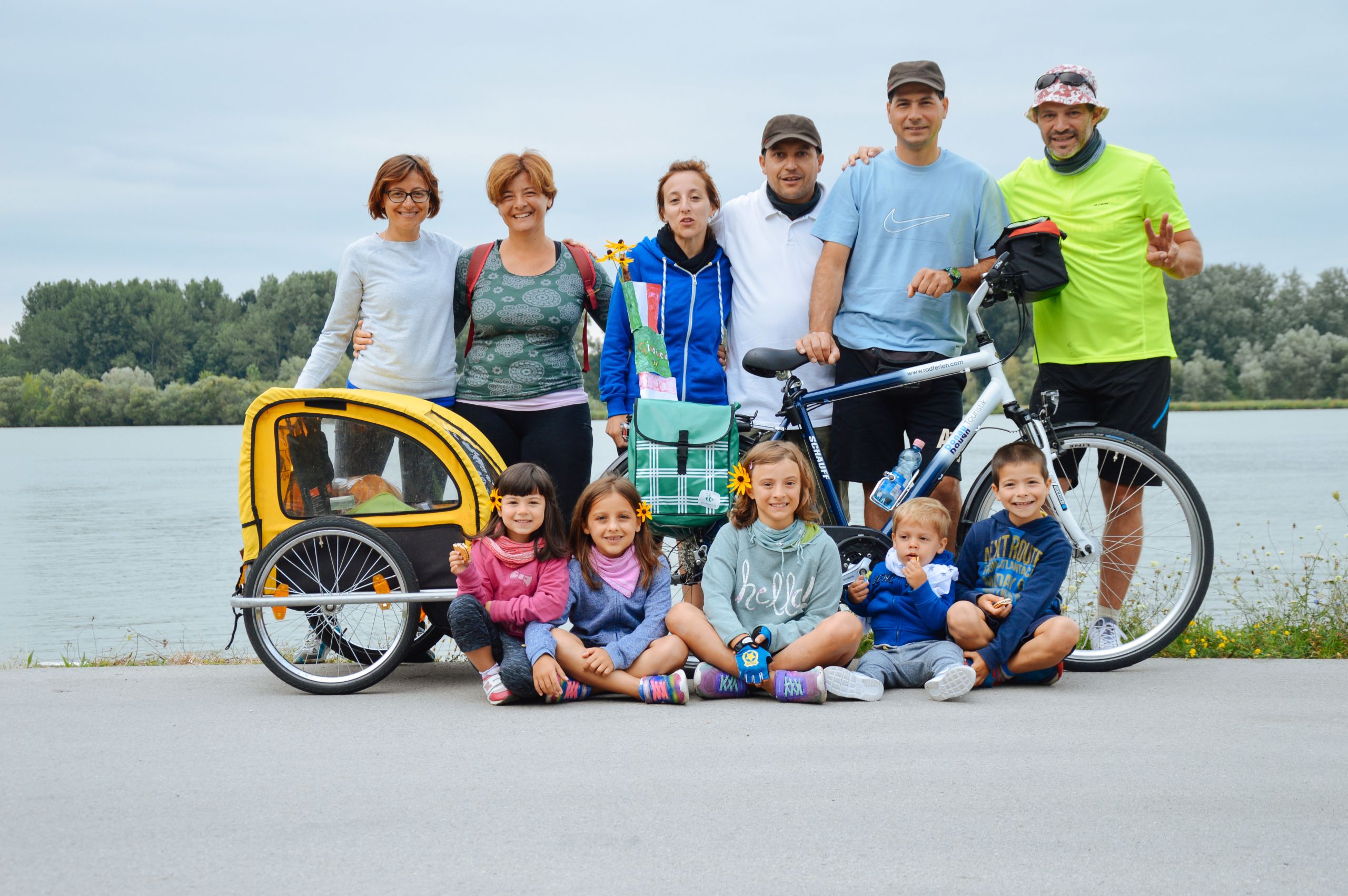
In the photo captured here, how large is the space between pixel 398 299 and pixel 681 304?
114 cm

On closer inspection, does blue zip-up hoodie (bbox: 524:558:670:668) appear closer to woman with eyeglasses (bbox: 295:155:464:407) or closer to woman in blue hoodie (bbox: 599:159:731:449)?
woman in blue hoodie (bbox: 599:159:731:449)

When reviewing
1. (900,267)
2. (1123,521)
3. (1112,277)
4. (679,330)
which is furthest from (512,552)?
(1112,277)

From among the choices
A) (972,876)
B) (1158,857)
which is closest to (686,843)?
(972,876)

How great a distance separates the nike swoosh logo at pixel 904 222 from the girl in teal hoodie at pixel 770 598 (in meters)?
1.09

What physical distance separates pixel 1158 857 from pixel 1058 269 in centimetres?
247

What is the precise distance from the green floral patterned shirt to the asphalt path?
1247 millimetres

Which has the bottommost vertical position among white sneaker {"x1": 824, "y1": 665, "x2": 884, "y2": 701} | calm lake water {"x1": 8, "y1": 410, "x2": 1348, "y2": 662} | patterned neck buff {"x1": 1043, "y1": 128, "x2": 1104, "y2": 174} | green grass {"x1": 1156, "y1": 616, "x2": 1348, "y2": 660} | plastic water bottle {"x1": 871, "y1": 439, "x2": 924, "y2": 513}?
calm lake water {"x1": 8, "y1": 410, "x2": 1348, "y2": 662}

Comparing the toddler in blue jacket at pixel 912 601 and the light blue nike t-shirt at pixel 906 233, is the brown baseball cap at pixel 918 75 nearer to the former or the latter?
the light blue nike t-shirt at pixel 906 233

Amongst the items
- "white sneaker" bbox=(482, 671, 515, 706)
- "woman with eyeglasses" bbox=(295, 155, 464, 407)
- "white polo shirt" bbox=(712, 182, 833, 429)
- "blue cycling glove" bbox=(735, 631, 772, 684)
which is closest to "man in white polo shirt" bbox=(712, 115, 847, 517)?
"white polo shirt" bbox=(712, 182, 833, 429)

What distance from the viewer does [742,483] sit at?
4152 millimetres

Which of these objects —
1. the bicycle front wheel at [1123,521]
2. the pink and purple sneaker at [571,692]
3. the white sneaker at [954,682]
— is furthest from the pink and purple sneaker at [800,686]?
the bicycle front wheel at [1123,521]

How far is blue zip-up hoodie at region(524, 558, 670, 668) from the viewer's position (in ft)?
13.1

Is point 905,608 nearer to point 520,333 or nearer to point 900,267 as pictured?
point 900,267

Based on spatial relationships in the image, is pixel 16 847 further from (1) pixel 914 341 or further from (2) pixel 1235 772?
(1) pixel 914 341
